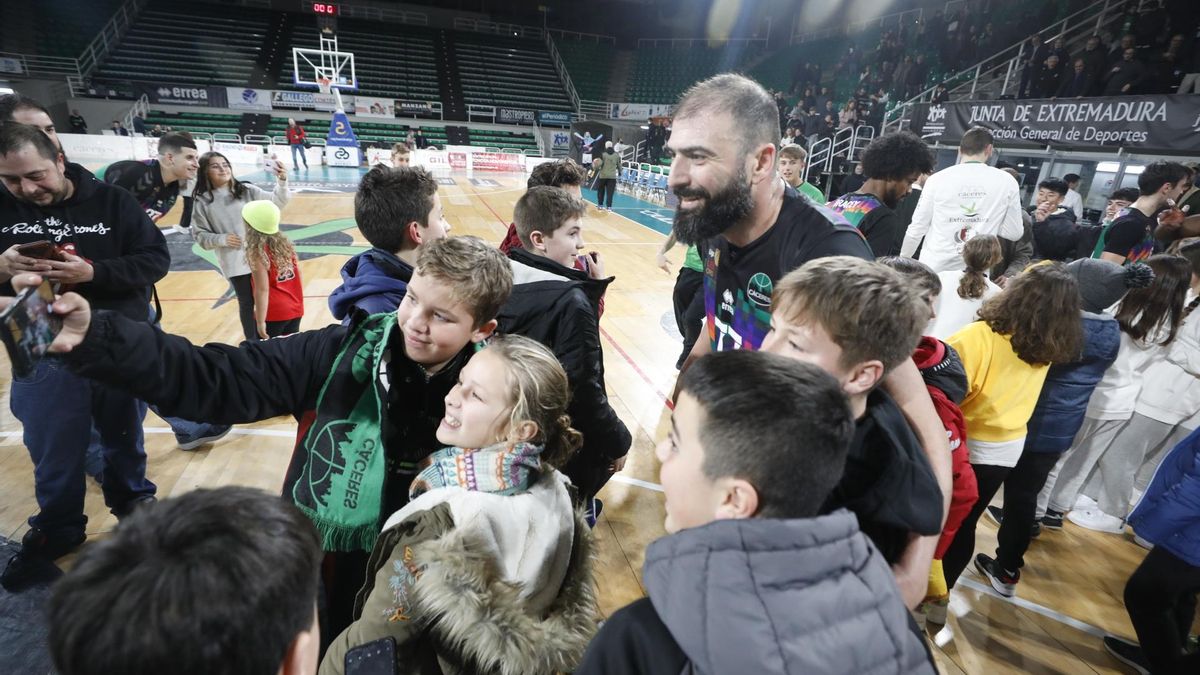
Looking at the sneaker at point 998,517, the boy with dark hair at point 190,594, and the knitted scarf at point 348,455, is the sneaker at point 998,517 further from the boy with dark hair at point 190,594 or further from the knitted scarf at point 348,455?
the boy with dark hair at point 190,594

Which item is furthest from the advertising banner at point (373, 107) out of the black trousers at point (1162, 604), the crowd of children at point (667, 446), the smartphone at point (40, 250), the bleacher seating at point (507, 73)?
the black trousers at point (1162, 604)

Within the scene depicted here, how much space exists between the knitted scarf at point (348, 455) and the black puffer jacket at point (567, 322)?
593 mm

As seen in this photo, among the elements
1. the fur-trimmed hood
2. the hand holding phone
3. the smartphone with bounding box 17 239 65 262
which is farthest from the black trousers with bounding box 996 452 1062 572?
the smartphone with bounding box 17 239 65 262

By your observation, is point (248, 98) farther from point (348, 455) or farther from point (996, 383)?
point (996, 383)

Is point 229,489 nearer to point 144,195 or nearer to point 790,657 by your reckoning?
point 790,657

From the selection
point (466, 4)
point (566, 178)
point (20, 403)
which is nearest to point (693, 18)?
point (466, 4)

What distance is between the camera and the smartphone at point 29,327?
90 centimetres

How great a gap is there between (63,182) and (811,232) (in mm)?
2880

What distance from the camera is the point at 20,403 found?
230cm

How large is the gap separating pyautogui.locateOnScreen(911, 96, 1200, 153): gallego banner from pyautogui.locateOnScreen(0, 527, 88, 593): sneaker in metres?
11.0

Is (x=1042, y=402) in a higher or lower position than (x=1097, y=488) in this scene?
higher

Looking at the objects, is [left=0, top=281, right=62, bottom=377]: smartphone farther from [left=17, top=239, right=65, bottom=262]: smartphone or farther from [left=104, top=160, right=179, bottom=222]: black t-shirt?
[left=104, top=160, right=179, bottom=222]: black t-shirt

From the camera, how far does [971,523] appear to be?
7.38 feet

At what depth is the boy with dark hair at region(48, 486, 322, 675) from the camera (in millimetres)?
583
